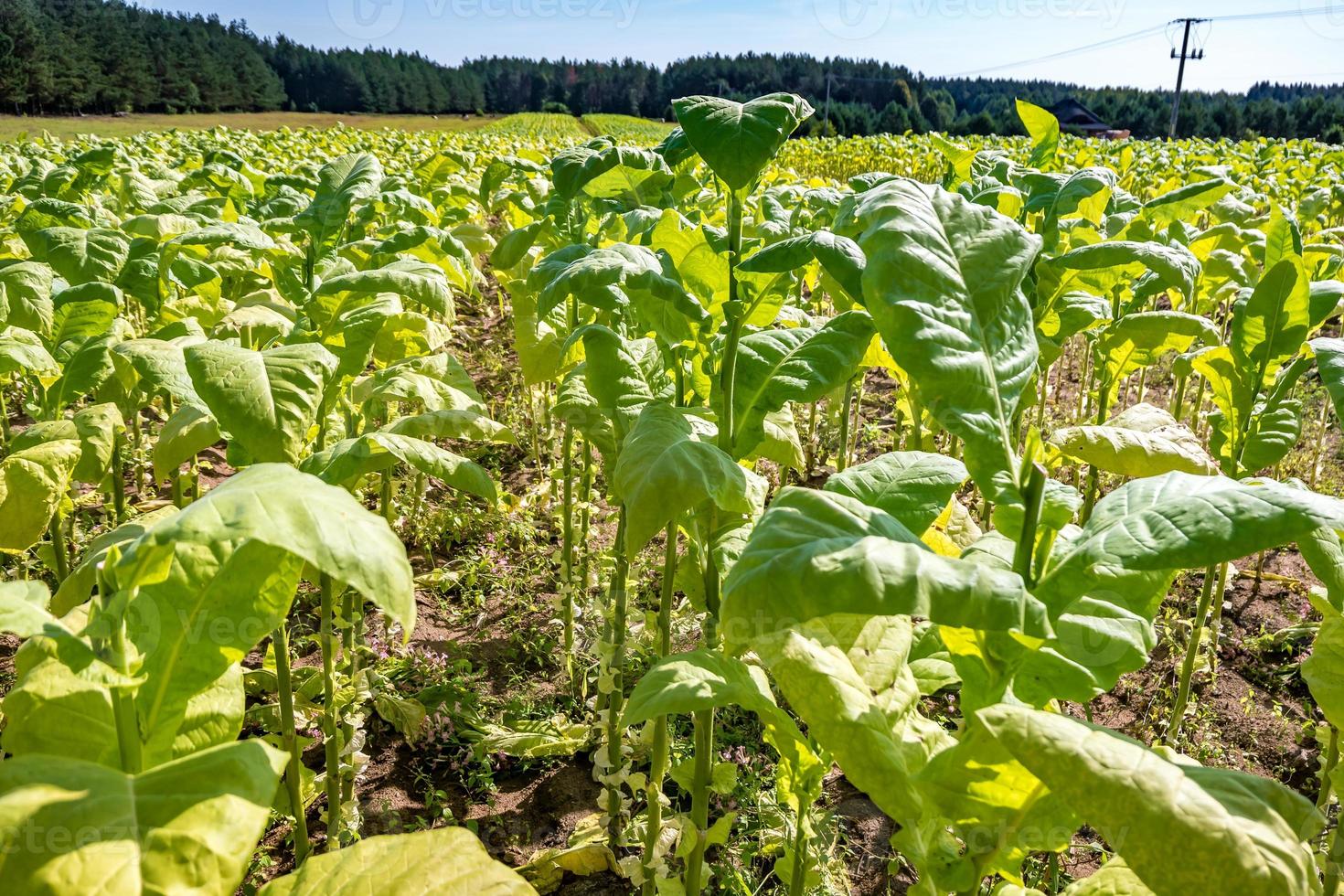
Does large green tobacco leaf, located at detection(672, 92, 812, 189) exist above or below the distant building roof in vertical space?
below

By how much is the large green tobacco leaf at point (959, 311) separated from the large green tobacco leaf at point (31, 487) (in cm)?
228

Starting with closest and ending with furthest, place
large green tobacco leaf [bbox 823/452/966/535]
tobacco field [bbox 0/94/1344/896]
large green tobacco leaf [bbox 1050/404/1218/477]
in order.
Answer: tobacco field [bbox 0/94/1344/896] < large green tobacco leaf [bbox 823/452/966/535] < large green tobacco leaf [bbox 1050/404/1218/477]

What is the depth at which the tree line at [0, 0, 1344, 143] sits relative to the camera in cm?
4372

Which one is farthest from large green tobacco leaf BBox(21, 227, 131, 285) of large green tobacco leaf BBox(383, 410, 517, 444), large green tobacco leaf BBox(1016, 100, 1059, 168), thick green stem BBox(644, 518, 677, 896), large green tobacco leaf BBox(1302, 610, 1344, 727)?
large green tobacco leaf BBox(1302, 610, 1344, 727)

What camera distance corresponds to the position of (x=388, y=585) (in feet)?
3.17

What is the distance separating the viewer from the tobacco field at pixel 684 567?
0.95 metres

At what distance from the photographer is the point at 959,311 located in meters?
1.20

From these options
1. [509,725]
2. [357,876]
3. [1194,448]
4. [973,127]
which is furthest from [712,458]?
[973,127]

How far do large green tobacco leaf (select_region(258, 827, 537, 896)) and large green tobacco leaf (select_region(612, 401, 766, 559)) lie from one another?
55cm

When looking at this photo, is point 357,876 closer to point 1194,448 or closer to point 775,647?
point 775,647

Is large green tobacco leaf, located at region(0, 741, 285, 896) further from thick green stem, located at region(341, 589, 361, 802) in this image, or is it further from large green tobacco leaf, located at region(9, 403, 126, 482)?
large green tobacco leaf, located at region(9, 403, 126, 482)

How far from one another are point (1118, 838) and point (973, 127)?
153ft

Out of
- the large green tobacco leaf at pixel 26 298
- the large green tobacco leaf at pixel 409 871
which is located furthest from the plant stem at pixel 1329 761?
the large green tobacco leaf at pixel 26 298

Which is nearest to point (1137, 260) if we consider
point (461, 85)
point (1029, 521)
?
point (1029, 521)
